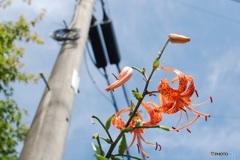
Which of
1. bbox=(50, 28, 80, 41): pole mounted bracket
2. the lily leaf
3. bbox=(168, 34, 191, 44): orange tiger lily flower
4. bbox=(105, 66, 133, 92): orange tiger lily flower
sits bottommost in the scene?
the lily leaf

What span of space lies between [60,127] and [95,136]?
92 cm

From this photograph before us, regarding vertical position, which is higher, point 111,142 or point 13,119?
point 13,119

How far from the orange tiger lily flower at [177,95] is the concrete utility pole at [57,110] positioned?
791 mm

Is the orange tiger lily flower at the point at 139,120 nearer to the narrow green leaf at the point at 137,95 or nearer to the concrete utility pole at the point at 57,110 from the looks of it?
the narrow green leaf at the point at 137,95

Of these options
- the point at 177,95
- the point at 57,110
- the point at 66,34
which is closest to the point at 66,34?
the point at 66,34

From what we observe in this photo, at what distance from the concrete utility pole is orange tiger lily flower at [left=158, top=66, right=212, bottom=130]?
791 millimetres

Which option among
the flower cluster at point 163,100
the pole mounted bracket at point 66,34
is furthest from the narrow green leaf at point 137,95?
the pole mounted bracket at point 66,34

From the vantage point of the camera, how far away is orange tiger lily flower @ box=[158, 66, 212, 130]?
1.64ft

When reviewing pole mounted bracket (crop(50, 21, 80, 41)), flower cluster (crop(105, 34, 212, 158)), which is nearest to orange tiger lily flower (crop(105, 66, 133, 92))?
flower cluster (crop(105, 34, 212, 158))

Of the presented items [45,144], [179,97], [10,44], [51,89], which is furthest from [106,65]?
[179,97]

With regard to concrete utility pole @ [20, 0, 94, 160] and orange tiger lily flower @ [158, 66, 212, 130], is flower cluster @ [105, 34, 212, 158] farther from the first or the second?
concrete utility pole @ [20, 0, 94, 160]

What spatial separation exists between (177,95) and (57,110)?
3.19ft

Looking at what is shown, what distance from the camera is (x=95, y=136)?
18.9 inches

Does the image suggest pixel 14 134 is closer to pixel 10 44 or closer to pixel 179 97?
pixel 10 44
